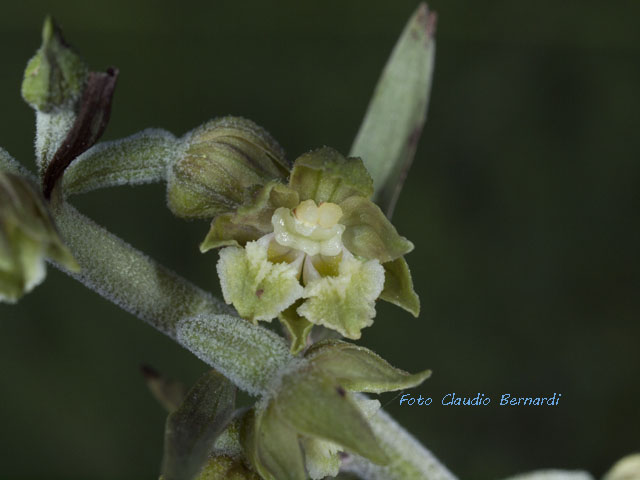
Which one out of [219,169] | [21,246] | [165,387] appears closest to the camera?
[21,246]

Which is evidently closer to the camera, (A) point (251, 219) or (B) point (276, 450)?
(B) point (276, 450)

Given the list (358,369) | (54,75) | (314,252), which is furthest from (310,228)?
(54,75)

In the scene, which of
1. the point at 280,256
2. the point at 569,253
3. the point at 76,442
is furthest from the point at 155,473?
the point at 280,256

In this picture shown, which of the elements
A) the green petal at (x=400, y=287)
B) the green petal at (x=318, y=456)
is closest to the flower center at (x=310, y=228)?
the green petal at (x=400, y=287)

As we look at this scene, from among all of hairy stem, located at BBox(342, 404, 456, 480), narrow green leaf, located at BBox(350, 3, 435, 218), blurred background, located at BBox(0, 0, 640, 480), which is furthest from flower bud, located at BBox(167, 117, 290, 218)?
blurred background, located at BBox(0, 0, 640, 480)

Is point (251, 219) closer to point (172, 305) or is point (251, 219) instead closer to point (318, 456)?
point (172, 305)

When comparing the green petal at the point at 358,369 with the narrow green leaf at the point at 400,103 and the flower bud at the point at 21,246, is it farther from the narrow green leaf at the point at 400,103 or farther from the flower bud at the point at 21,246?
the narrow green leaf at the point at 400,103
